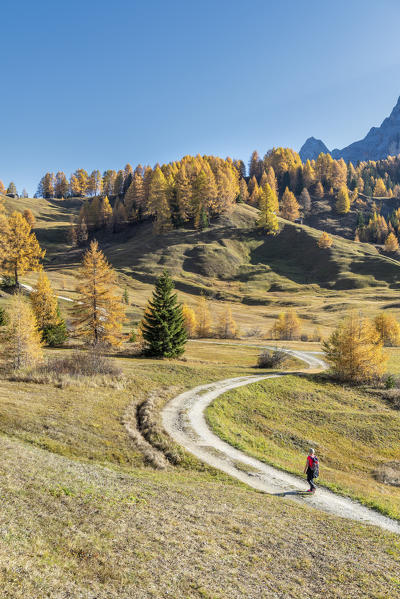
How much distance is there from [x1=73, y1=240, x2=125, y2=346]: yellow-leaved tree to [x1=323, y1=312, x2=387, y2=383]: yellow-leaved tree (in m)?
30.7

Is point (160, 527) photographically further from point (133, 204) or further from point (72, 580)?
point (133, 204)

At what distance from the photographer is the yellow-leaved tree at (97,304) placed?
4575 centimetres

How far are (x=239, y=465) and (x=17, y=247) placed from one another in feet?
190

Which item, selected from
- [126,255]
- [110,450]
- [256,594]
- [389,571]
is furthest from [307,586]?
[126,255]

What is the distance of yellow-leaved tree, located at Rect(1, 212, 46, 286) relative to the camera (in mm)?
59500

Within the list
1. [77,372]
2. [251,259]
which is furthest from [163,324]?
[251,259]

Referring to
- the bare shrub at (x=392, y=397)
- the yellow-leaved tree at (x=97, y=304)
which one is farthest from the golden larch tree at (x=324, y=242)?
the yellow-leaved tree at (x=97, y=304)

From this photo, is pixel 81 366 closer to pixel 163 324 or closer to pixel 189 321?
pixel 163 324

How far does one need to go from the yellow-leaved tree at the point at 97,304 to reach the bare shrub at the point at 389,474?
113 ft

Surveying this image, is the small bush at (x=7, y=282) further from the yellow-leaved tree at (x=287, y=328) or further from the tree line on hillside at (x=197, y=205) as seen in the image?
the tree line on hillside at (x=197, y=205)

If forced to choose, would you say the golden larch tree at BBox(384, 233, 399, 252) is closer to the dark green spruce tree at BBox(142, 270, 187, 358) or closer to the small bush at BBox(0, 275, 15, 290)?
the dark green spruce tree at BBox(142, 270, 187, 358)

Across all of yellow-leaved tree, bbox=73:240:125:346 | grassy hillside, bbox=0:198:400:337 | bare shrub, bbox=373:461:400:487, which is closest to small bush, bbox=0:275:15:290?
grassy hillside, bbox=0:198:400:337

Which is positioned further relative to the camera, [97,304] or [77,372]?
[97,304]

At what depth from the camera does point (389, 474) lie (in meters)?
23.8
